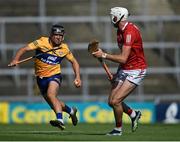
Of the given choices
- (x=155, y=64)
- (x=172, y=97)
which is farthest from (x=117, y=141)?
(x=155, y=64)

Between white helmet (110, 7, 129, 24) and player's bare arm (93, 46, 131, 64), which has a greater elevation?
white helmet (110, 7, 129, 24)

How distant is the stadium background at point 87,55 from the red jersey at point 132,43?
34.3 ft

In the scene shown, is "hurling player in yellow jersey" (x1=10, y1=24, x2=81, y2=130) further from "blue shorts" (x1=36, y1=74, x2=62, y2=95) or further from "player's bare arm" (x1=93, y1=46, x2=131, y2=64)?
"player's bare arm" (x1=93, y1=46, x2=131, y2=64)

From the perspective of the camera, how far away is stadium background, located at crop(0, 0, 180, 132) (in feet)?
84.9

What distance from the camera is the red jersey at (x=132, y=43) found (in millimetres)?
15039

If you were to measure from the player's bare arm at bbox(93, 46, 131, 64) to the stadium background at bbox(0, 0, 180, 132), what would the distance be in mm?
10988

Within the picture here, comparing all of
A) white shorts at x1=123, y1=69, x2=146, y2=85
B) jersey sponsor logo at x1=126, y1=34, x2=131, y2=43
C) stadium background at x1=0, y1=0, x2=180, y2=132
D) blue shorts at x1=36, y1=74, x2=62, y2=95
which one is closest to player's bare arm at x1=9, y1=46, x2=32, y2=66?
blue shorts at x1=36, y1=74, x2=62, y2=95

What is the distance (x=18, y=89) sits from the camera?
29.4 metres

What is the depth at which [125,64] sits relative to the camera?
50.5 ft

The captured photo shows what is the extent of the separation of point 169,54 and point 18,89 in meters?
5.90

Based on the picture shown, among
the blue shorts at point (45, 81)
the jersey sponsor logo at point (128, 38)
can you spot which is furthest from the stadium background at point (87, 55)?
the jersey sponsor logo at point (128, 38)

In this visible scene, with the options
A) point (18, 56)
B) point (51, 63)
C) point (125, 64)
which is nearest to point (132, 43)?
point (125, 64)

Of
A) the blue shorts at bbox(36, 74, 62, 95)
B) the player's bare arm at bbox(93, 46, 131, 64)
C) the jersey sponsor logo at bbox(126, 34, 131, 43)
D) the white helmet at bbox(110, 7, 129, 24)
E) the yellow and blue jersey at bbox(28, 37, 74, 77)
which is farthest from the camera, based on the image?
the blue shorts at bbox(36, 74, 62, 95)

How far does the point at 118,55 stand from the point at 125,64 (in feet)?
1.98
